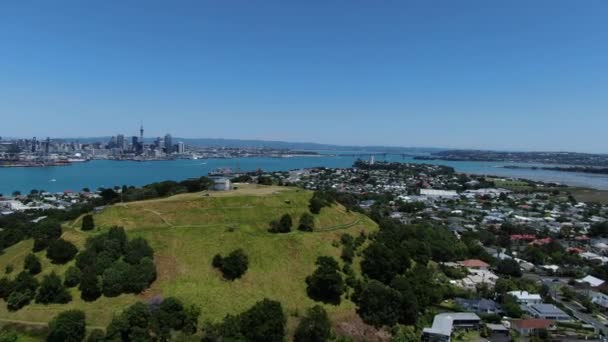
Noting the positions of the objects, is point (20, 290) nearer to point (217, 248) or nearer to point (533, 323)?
point (217, 248)

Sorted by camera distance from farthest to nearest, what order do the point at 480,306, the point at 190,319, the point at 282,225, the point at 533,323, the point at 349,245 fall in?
the point at 349,245 → the point at 282,225 → the point at 480,306 → the point at 533,323 → the point at 190,319

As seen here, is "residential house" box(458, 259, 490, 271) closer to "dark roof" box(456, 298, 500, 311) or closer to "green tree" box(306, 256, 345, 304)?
"dark roof" box(456, 298, 500, 311)

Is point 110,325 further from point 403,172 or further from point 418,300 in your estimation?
point 403,172

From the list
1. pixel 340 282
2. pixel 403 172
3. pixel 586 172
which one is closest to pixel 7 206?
pixel 340 282

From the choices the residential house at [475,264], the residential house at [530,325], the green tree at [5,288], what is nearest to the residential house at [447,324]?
the residential house at [530,325]

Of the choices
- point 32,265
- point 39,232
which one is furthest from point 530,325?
point 39,232

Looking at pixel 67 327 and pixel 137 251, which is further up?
pixel 137 251
